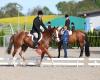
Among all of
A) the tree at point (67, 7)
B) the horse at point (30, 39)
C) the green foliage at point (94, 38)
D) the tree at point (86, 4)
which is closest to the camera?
the horse at point (30, 39)

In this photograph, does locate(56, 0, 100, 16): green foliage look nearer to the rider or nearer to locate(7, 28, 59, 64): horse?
locate(7, 28, 59, 64): horse

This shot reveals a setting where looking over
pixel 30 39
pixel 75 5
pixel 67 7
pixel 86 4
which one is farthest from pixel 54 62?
pixel 75 5

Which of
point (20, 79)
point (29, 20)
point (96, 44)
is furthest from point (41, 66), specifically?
point (29, 20)

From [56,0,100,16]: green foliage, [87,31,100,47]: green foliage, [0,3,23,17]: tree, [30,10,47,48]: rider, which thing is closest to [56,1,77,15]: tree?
[56,0,100,16]: green foliage

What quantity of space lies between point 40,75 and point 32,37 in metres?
5.27

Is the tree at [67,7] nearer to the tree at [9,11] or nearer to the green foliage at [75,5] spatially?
the green foliage at [75,5]

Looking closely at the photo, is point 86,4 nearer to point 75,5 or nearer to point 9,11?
point 75,5

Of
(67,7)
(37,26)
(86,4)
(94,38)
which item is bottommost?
(94,38)

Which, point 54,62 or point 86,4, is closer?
Answer: point 54,62

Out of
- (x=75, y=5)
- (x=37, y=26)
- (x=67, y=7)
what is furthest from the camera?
(x=75, y=5)

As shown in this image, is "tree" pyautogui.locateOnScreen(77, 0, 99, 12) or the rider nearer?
the rider

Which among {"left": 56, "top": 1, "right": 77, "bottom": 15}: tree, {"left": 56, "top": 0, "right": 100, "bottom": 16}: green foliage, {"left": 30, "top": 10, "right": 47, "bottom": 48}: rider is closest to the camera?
{"left": 30, "top": 10, "right": 47, "bottom": 48}: rider

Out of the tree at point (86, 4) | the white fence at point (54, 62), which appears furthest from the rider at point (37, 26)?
the tree at point (86, 4)

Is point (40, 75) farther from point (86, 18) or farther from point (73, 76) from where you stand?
point (86, 18)
